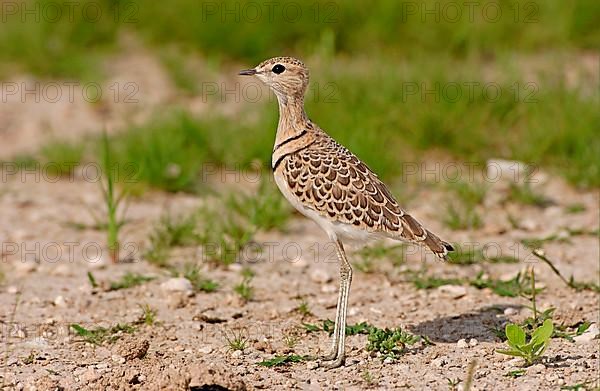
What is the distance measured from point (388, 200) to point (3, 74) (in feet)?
15.5

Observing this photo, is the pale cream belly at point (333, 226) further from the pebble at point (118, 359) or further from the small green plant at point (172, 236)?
the small green plant at point (172, 236)

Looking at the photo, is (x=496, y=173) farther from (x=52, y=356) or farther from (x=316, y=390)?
(x=52, y=356)

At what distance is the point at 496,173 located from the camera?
670 cm

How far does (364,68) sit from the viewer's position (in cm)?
780

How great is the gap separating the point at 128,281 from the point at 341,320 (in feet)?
4.76

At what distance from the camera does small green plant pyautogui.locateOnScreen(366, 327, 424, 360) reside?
4402mm

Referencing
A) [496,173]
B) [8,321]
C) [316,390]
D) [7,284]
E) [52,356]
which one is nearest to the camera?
[316,390]

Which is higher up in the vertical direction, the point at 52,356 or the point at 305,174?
the point at 305,174

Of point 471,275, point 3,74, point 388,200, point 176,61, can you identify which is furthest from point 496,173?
point 3,74

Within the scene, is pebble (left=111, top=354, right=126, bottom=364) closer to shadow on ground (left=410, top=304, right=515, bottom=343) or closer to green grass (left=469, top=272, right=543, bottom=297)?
shadow on ground (left=410, top=304, right=515, bottom=343)

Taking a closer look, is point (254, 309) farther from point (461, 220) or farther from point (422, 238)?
point (461, 220)

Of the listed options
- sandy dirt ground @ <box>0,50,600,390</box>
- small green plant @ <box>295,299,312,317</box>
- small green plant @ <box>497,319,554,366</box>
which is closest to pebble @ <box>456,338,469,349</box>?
sandy dirt ground @ <box>0,50,600,390</box>

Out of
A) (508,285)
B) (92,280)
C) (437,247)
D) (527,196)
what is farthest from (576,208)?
(92,280)

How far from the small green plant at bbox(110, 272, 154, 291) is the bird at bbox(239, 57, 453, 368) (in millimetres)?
1191
